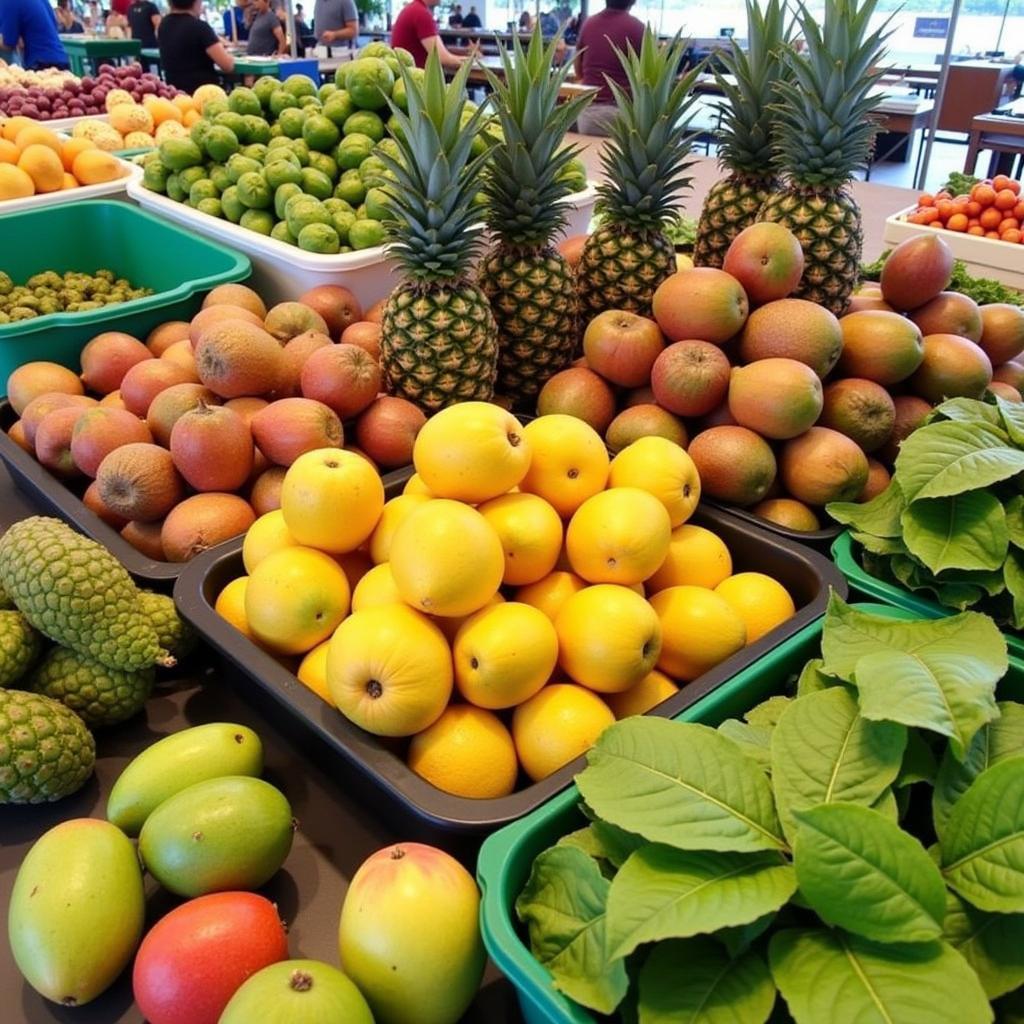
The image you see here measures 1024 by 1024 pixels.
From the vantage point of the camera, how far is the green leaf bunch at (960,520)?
104 centimetres

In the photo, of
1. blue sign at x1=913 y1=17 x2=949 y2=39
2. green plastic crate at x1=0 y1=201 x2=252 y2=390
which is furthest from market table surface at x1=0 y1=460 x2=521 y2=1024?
blue sign at x1=913 y1=17 x2=949 y2=39

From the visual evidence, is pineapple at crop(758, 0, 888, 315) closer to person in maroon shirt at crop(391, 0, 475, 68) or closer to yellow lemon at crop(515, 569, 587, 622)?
yellow lemon at crop(515, 569, 587, 622)

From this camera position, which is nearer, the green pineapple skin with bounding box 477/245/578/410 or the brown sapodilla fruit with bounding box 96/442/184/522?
the brown sapodilla fruit with bounding box 96/442/184/522

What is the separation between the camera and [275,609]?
1.00 m

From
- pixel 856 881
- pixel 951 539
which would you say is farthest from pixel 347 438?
pixel 856 881

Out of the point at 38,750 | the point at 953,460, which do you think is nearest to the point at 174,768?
the point at 38,750

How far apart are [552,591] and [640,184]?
97cm

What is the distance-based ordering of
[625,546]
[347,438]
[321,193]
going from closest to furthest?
[625,546] < [347,438] < [321,193]

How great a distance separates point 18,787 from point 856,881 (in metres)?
0.86

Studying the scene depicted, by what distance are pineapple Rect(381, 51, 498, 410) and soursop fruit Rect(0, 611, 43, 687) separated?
28.9 inches

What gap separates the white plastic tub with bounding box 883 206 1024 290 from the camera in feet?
10.8

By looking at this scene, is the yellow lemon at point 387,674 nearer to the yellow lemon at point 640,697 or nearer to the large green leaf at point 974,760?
the yellow lemon at point 640,697

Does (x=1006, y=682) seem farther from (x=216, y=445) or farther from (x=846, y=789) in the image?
(x=216, y=445)

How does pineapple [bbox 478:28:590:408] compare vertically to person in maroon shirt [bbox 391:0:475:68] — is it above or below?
below
